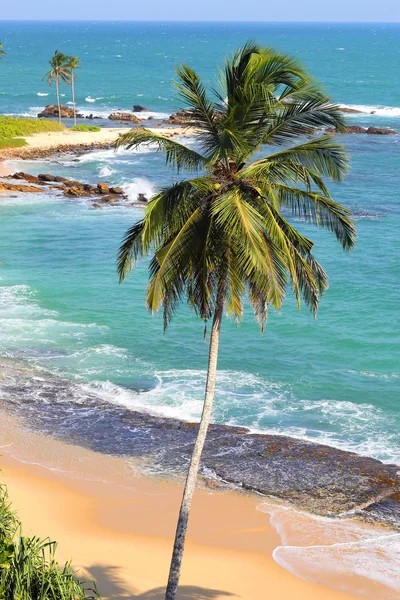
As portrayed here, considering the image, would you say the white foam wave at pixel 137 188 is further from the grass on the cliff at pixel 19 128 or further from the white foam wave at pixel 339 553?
the white foam wave at pixel 339 553

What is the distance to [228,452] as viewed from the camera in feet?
77.9

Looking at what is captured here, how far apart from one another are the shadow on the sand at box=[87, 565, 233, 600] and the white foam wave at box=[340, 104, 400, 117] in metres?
89.9

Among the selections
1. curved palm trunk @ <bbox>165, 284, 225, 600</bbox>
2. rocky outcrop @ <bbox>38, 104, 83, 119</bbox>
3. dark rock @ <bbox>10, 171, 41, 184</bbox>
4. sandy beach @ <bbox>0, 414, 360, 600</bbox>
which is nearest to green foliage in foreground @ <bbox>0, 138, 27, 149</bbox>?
dark rock @ <bbox>10, 171, 41, 184</bbox>

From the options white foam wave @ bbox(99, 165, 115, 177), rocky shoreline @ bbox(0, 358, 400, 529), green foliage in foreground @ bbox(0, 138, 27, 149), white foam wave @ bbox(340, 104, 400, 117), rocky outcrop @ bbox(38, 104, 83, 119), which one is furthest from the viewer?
white foam wave @ bbox(340, 104, 400, 117)

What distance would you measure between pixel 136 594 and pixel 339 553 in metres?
4.80

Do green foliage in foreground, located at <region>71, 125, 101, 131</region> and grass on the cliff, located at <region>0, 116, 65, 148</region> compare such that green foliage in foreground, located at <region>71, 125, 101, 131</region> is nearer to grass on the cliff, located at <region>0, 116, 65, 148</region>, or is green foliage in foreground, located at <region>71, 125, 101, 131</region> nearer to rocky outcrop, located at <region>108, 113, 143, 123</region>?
grass on the cliff, located at <region>0, 116, 65, 148</region>

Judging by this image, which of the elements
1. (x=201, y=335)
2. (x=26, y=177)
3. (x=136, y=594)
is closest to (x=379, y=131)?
(x=26, y=177)

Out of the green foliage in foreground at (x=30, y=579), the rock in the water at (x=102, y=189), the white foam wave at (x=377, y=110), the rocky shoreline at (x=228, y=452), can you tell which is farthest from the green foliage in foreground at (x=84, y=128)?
the green foliage in foreground at (x=30, y=579)

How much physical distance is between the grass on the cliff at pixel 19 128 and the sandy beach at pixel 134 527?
5318 cm

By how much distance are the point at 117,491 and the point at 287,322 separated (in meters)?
15.1

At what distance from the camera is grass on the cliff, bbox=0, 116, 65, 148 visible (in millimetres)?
73500

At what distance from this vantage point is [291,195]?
14.3m

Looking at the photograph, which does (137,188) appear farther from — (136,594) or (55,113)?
(136,594)

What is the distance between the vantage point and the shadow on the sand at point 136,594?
17031 mm
